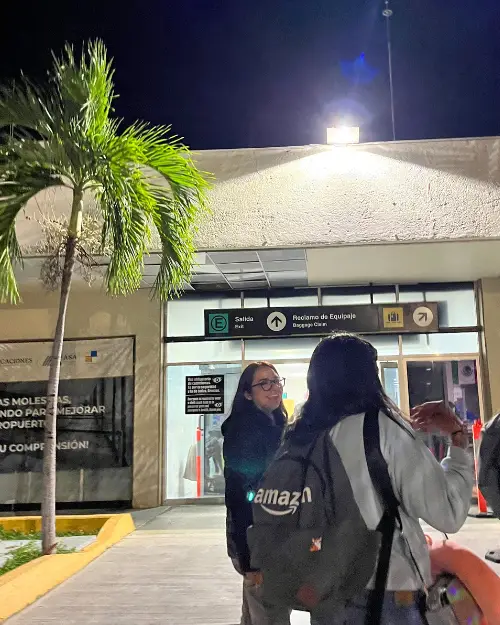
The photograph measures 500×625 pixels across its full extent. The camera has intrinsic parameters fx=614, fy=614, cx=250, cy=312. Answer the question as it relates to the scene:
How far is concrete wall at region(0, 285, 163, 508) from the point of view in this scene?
413 inches

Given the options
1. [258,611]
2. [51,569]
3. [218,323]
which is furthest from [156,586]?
[218,323]

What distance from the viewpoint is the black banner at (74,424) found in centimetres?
1067

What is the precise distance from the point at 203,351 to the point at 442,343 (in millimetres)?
4213

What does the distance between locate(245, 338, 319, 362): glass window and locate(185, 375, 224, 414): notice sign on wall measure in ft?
2.36

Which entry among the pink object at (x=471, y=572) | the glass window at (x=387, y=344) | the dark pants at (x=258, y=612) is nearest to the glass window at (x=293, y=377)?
the glass window at (x=387, y=344)

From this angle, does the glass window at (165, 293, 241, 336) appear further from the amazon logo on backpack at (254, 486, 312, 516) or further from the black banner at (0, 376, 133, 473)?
the amazon logo on backpack at (254, 486, 312, 516)

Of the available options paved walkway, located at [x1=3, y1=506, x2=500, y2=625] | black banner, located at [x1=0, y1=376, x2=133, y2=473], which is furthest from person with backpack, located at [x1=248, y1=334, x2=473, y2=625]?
black banner, located at [x1=0, y1=376, x2=133, y2=473]

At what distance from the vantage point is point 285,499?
1.67 metres

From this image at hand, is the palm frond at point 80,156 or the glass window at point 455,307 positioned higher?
the palm frond at point 80,156

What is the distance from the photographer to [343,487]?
1.65m

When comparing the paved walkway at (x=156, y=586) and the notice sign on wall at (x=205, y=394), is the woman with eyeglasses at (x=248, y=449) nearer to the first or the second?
the paved walkway at (x=156, y=586)

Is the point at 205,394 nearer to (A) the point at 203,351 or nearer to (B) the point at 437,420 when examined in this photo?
(A) the point at 203,351

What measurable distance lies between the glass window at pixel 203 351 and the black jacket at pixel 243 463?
7895 mm

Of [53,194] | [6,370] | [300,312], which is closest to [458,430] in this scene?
[53,194]
